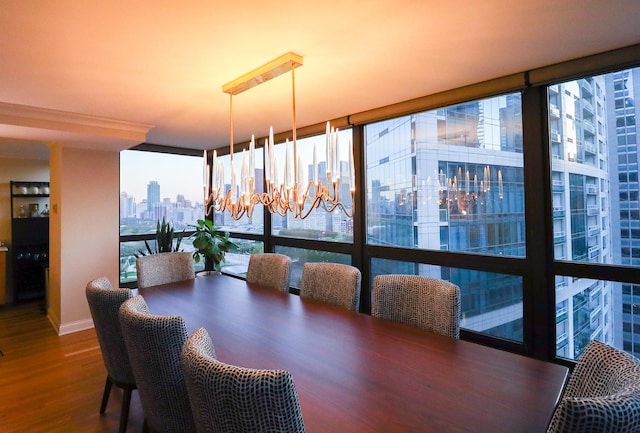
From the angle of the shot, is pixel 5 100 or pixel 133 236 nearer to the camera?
pixel 5 100

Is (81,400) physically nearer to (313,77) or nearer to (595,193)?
(313,77)

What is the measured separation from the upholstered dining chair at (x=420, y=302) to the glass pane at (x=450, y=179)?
3.72 ft

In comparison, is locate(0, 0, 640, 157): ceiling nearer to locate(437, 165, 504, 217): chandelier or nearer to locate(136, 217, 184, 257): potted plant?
locate(437, 165, 504, 217): chandelier

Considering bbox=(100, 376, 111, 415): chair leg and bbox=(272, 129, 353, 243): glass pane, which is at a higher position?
bbox=(272, 129, 353, 243): glass pane

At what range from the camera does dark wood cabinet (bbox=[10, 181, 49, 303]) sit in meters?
5.02

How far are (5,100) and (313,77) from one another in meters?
2.56

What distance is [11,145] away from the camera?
4.46 metres

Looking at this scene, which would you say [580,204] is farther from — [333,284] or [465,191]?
[333,284]

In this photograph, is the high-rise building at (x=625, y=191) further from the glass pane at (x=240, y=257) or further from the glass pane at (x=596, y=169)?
the glass pane at (x=240, y=257)

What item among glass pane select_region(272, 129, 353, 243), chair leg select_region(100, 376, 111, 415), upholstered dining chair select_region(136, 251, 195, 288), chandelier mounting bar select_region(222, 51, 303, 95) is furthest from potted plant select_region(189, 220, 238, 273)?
chandelier mounting bar select_region(222, 51, 303, 95)

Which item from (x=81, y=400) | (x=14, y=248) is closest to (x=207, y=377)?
(x=81, y=400)

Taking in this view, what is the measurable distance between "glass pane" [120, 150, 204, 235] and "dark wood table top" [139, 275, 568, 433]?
3.14 m

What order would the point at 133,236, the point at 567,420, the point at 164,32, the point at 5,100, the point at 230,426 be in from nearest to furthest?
the point at 567,420 < the point at 230,426 < the point at 164,32 < the point at 5,100 < the point at 133,236

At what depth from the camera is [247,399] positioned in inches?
32.7
